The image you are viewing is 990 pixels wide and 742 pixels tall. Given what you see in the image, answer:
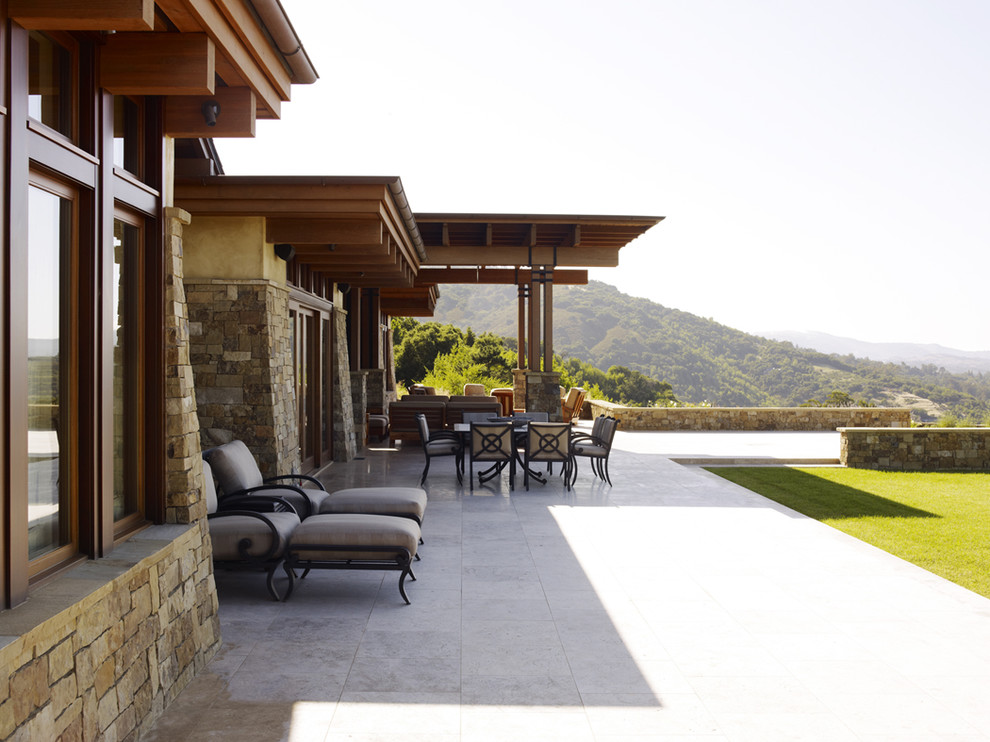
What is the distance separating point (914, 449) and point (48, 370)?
12.4m

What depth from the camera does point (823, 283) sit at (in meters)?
113

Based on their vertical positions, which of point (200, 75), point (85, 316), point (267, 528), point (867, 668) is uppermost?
point (200, 75)

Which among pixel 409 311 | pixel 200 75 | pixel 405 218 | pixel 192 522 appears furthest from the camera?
pixel 409 311

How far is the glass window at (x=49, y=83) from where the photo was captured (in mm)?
2742

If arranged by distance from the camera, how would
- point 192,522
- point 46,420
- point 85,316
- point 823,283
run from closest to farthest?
point 46,420
point 85,316
point 192,522
point 823,283

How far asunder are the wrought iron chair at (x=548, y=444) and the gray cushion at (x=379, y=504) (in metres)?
3.22

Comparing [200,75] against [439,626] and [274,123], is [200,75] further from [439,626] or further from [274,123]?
[439,626]

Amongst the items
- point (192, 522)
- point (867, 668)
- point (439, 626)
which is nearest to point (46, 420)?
point (192, 522)

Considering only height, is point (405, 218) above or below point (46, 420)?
above

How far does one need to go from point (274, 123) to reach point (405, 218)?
Result: 337 centimetres

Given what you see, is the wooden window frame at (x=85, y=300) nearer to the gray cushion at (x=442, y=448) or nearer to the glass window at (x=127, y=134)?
the glass window at (x=127, y=134)

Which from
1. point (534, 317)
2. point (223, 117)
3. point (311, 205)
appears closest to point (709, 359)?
point (534, 317)

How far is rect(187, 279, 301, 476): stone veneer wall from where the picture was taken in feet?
22.6

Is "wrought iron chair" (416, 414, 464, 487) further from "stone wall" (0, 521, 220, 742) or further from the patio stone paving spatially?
"stone wall" (0, 521, 220, 742)
